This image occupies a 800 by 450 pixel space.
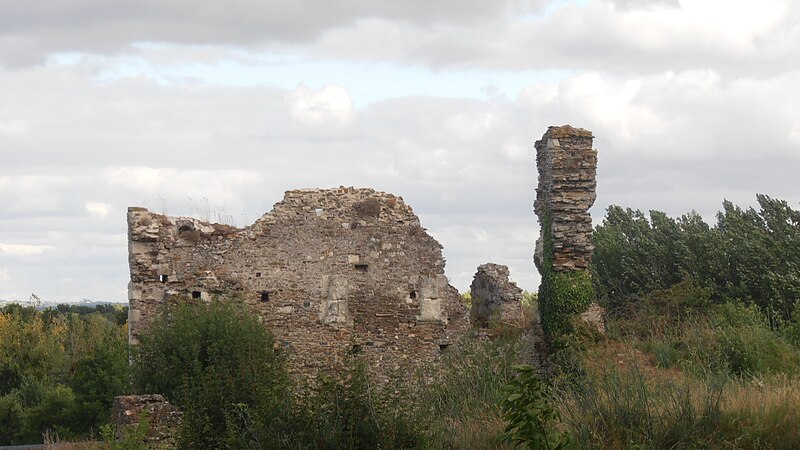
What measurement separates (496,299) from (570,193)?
3541 mm

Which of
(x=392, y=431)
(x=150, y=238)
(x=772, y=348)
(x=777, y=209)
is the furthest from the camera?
(x=777, y=209)

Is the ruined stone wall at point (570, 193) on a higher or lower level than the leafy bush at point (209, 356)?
higher

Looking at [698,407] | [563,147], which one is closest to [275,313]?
[563,147]

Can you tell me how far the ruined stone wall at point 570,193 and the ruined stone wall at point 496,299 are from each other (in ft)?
7.37

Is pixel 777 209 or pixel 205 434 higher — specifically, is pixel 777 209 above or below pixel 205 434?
above

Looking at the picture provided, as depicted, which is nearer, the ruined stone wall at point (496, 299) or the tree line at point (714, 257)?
the ruined stone wall at point (496, 299)

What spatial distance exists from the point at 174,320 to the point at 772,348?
10037 millimetres

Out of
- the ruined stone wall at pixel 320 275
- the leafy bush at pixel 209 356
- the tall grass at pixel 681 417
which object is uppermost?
the ruined stone wall at pixel 320 275

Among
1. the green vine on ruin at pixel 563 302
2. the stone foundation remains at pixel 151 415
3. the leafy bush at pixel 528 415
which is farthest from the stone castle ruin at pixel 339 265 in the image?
the leafy bush at pixel 528 415

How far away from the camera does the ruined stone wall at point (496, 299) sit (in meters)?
23.0

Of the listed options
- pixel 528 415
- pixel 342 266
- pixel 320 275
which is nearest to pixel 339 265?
pixel 342 266

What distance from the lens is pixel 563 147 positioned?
68.9 feet

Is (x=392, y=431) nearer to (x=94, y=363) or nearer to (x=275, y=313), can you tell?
(x=275, y=313)

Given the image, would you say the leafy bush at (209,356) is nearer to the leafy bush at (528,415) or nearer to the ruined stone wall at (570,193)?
the leafy bush at (528,415)
